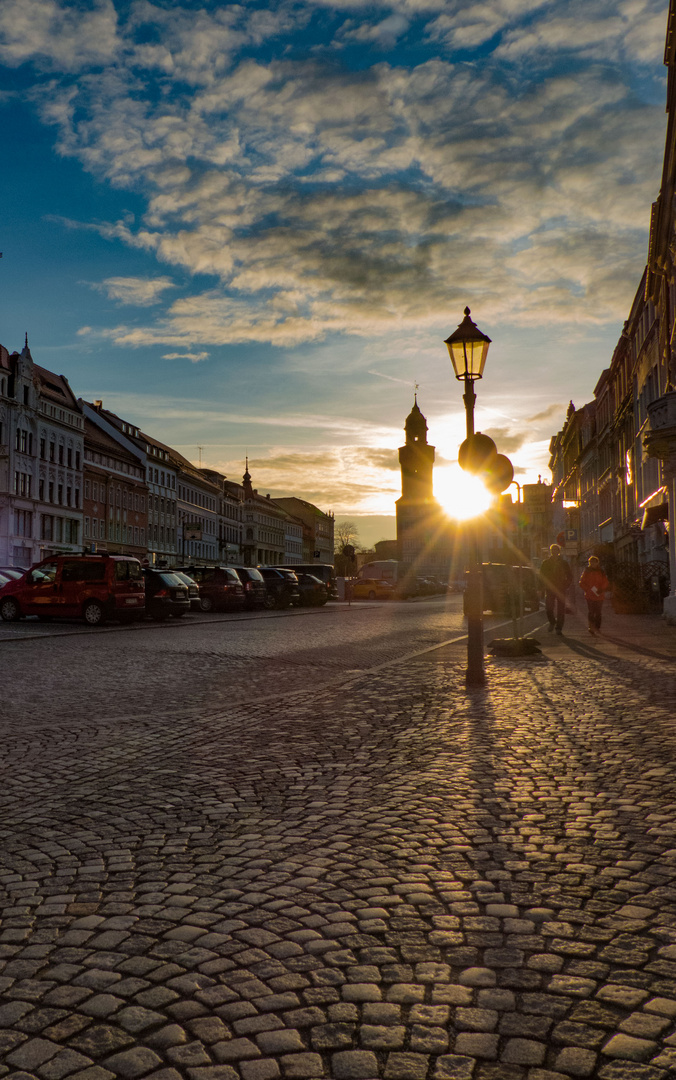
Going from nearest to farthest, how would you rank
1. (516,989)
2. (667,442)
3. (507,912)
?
(516,989)
(507,912)
(667,442)

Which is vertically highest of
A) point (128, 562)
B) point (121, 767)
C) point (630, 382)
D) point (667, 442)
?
point (630, 382)

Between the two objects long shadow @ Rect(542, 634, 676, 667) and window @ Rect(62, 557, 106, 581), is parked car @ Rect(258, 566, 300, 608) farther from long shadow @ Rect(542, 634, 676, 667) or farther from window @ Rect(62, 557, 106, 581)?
long shadow @ Rect(542, 634, 676, 667)

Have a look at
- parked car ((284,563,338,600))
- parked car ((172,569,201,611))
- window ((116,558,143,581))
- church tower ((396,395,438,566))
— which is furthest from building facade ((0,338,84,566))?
church tower ((396,395,438,566))

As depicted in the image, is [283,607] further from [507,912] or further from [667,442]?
[507,912]

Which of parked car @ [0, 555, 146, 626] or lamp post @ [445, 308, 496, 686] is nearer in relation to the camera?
lamp post @ [445, 308, 496, 686]

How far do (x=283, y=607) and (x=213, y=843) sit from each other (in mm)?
37161

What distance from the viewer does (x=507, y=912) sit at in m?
3.56

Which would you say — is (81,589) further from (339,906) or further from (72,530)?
(72,530)

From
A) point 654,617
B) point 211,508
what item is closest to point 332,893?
point 654,617

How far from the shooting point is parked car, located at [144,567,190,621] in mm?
28062

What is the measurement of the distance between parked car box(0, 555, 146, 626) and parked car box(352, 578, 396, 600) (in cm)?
3707

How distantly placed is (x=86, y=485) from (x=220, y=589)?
43.8 meters

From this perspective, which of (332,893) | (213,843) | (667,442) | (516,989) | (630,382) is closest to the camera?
(516,989)

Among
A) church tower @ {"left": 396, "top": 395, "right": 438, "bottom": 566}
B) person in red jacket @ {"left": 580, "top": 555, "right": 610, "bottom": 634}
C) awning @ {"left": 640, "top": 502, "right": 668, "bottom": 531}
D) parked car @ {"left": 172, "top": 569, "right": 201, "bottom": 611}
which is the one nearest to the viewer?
person in red jacket @ {"left": 580, "top": 555, "right": 610, "bottom": 634}
